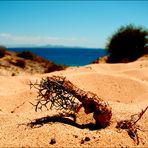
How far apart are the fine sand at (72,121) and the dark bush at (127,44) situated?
33.8ft

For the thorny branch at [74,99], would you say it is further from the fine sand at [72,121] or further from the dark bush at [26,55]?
the dark bush at [26,55]

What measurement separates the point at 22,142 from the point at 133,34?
17.8 m

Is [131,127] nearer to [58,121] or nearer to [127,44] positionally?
[58,121]

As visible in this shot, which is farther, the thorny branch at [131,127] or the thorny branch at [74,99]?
the thorny branch at [74,99]

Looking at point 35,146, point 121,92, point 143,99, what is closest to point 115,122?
point 35,146

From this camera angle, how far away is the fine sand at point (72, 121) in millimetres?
5523

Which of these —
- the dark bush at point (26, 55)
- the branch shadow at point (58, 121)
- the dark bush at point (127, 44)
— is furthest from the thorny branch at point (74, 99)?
the dark bush at point (26, 55)

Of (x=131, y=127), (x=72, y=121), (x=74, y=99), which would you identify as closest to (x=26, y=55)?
(x=72, y=121)

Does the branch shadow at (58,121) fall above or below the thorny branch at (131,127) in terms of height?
below

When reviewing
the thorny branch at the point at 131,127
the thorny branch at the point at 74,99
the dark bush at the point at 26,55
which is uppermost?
the thorny branch at the point at 74,99

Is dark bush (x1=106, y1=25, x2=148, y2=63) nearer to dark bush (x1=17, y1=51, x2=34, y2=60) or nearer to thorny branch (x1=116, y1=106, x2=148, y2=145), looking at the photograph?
dark bush (x1=17, y1=51, x2=34, y2=60)

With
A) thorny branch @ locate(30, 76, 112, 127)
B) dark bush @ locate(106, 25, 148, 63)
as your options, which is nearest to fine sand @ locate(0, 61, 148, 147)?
thorny branch @ locate(30, 76, 112, 127)

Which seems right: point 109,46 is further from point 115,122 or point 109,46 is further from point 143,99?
point 115,122

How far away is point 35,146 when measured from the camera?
5.32m
